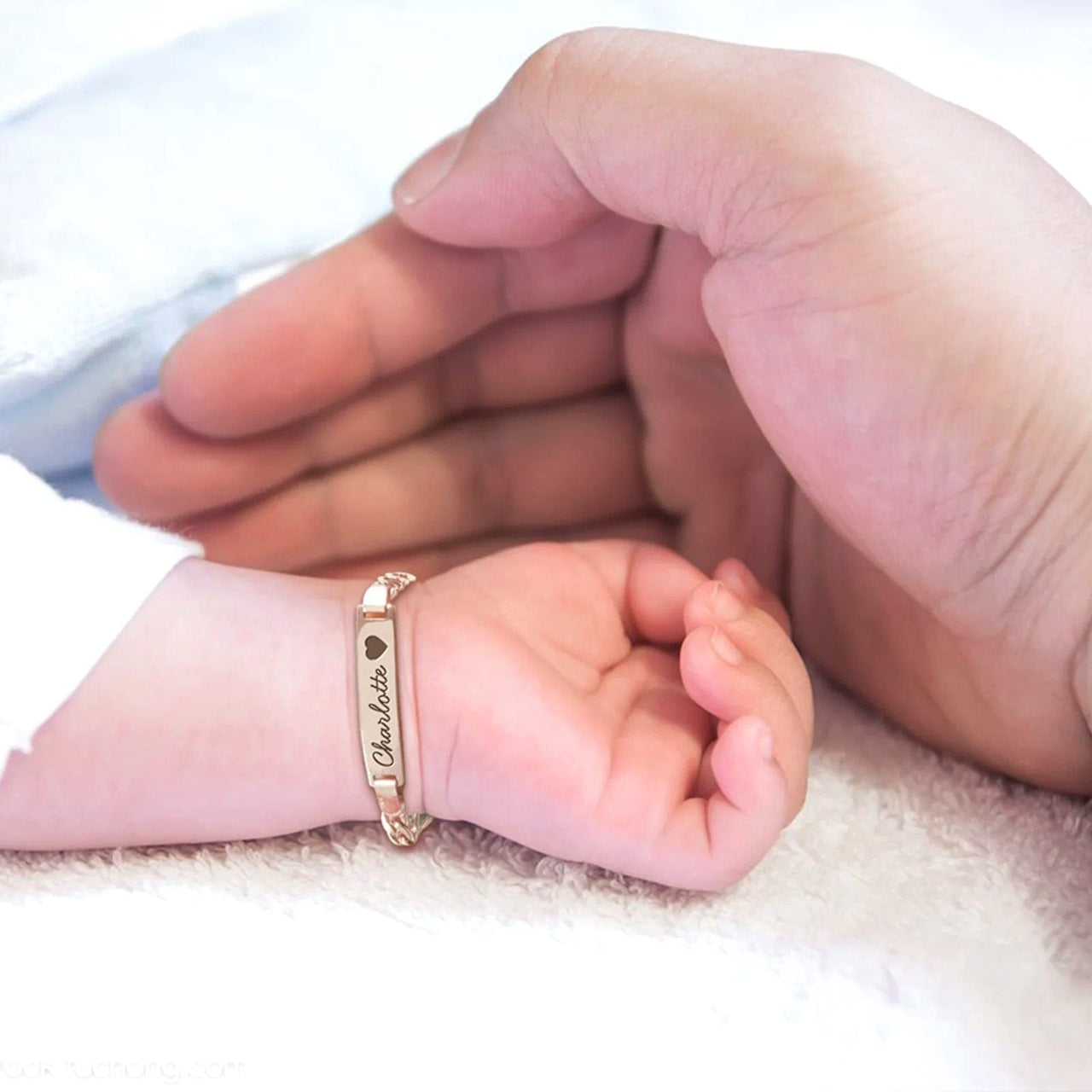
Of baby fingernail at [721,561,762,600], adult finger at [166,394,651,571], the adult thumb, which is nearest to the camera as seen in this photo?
the adult thumb

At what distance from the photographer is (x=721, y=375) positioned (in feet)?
3.15

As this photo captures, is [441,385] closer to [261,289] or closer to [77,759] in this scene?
[261,289]

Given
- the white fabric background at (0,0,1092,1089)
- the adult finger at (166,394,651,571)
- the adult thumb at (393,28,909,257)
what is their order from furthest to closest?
the adult finger at (166,394,651,571) < the adult thumb at (393,28,909,257) < the white fabric background at (0,0,1092,1089)

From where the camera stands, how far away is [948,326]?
0.70m

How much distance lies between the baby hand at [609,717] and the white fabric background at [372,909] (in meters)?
0.04

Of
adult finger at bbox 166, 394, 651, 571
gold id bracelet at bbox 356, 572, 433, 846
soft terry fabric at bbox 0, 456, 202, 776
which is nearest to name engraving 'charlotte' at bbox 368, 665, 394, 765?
gold id bracelet at bbox 356, 572, 433, 846

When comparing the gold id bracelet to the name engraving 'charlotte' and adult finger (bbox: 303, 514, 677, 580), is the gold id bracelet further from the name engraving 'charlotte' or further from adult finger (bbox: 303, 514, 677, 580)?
adult finger (bbox: 303, 514, 677, 580)

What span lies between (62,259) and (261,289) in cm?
14

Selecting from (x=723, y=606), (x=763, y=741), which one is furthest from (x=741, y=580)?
(x=763, y=741)

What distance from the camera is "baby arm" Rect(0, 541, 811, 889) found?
2.36 feet

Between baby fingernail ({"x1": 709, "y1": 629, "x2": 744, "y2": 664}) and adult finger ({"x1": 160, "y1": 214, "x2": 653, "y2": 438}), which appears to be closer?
baby fingernail ({"x1": 709, "y1": 629, "x2": 744, "y2": 664})

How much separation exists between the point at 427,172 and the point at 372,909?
50cm

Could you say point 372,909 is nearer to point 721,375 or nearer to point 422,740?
point 422,740

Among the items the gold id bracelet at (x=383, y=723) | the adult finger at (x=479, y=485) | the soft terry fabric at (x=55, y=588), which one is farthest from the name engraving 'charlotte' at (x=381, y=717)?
the adult finger at (x=479, y=485)
